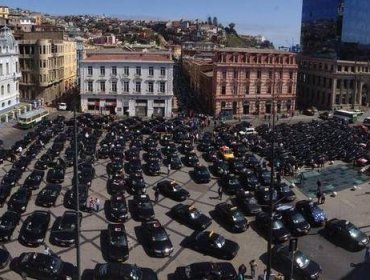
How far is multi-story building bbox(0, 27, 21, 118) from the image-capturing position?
69750mm

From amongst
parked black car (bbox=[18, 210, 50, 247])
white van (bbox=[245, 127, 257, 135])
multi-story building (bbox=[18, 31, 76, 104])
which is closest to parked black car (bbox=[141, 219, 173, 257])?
parked black car (bbox=[18, 210, 50, 247])

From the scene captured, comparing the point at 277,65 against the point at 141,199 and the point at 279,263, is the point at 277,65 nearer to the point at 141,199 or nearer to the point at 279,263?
the point at 141,199

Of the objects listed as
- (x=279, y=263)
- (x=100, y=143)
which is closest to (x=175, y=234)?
(x=279, y=263)

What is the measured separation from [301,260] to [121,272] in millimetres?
10326

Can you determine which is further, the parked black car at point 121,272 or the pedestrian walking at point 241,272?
the pedestrian walking at point 241,272

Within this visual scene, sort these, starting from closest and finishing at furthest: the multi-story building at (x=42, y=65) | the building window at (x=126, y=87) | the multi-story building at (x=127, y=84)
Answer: the multi-story building at (x=127, y=84) < the building window at (x=126, y=87) < the multi-story building at (x=42, y=65)

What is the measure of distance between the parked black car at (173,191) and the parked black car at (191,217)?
341cm

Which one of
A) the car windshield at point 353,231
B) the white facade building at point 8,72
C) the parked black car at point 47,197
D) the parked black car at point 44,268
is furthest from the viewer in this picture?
the white facade building at point 8,72

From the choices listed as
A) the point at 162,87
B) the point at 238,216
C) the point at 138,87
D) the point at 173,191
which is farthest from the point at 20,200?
the point at 162,87

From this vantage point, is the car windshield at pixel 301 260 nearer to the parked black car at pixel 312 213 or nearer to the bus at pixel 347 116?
the parked black car at pixel 312 213

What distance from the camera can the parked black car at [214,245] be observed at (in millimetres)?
28031

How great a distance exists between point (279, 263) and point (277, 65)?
187ft

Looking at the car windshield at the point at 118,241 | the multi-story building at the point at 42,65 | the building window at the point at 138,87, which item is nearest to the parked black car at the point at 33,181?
the car windshield at the point at 118,241

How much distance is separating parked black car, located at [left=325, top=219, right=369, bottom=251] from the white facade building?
54898 mm
